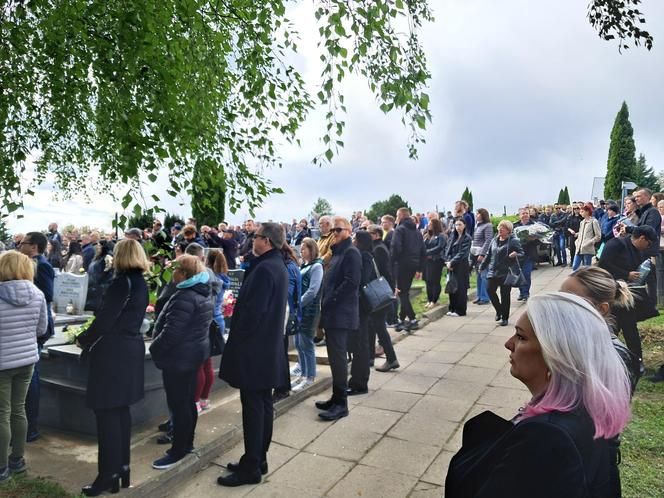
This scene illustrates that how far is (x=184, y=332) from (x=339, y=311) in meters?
1.68

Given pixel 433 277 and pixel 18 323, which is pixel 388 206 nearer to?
pixel 433 277

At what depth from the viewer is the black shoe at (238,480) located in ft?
12.9

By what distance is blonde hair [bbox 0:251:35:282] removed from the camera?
421 cm

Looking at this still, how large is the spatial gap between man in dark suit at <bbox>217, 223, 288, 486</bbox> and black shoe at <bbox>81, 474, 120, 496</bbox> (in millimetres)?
762

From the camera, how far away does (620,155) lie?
39.1 metres

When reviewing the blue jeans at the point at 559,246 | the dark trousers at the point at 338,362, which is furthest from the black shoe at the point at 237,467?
the blue jeans at the point at 559,246

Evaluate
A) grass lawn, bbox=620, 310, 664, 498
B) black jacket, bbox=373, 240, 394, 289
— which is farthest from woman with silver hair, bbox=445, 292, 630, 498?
black jacket, bbox=373, 240, 394, 289

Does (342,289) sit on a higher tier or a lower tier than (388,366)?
higher

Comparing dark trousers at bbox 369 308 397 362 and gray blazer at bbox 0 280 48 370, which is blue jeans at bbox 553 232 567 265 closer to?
dark trousers at bbox 369 308 397 362


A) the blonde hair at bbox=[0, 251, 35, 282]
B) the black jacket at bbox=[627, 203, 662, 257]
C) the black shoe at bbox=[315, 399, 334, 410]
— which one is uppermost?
the black jacket at bbox=[627, 203, 662, 257]

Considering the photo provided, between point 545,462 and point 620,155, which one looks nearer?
point 545,462

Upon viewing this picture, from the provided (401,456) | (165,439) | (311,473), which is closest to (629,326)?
(401,456)

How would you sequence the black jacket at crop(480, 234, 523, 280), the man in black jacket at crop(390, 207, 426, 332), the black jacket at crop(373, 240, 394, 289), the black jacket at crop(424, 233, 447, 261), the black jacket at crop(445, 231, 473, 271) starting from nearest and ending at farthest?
the black jacket at crop(373, 240, 394, 289)
the man in black jacket at crop(390, 207, 426, 332)
the black jacket at crop(480, 234, 523, 280)
the black jacket at crop(445, 231, 473, 271)
the black jacket at crop(424, 233, 447, 261)

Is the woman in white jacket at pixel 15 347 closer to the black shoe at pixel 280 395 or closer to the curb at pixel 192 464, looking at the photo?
the curb at pixel 192 464
